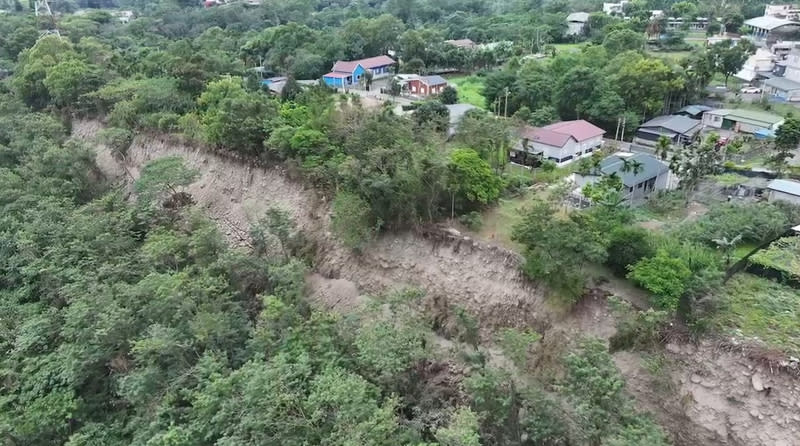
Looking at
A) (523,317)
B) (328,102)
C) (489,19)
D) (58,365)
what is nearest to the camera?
(58,365)

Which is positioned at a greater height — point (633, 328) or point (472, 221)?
point (472, 221)

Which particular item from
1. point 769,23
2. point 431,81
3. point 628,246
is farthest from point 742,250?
point 769,23

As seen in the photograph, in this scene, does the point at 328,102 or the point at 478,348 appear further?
the point at 328,102

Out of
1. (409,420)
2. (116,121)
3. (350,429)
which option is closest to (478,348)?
(409,420)

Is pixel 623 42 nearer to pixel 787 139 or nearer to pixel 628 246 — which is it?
pixel 787 139

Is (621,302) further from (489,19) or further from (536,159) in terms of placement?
(489,19)

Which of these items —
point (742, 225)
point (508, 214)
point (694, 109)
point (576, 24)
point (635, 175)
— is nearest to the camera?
point (742, 225)

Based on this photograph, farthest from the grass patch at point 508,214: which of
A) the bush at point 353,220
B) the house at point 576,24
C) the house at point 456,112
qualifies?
the house at point 576,24
